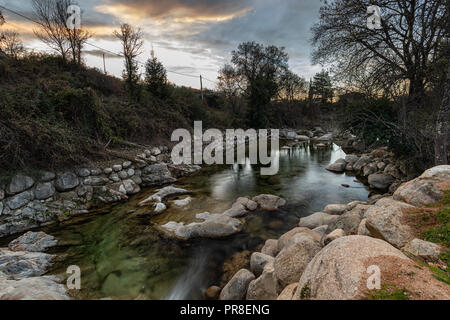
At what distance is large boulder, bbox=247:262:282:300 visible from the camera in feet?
8.73

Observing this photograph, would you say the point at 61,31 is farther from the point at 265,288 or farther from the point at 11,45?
the point at 265,288

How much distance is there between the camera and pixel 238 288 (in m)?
2.92

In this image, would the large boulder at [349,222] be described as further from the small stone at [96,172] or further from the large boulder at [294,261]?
the small stone at [96,172]

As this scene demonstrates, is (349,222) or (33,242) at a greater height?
(349,222)

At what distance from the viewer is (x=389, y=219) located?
244 centimetres

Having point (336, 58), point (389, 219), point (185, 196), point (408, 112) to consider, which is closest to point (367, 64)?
point (336, 58)

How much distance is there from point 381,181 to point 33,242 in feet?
33.8

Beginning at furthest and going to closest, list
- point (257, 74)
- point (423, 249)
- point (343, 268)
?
point (257, 74)
point (423, 249)
point (343, 268)

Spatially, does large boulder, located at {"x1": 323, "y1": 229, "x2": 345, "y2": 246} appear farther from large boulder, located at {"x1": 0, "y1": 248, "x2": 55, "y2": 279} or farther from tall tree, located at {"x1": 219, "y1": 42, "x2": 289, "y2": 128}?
tall tree, located at {"x1": 219, "y1": 42, "x2": 289, "y2": 128}

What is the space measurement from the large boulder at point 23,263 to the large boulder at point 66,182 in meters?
2.38

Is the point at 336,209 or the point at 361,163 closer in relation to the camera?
the point at 336,209

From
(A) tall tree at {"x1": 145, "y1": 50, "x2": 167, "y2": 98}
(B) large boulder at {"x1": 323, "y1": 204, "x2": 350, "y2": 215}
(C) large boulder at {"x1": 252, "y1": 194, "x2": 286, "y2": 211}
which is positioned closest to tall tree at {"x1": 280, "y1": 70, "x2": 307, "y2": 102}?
(A) tall tree at {"x1": 145, "y1": 50, "x2": 167, "y2": 98}
